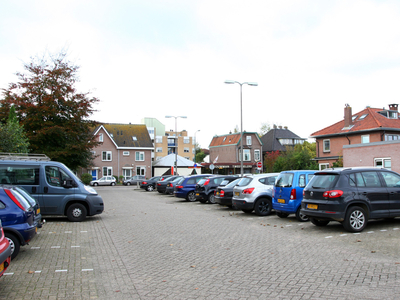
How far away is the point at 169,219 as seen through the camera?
44.4ft

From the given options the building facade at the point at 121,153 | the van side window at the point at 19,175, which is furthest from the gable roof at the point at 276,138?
the van side window at the point at 19,175

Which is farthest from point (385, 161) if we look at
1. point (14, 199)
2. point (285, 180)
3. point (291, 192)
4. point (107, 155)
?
point (107, 155)

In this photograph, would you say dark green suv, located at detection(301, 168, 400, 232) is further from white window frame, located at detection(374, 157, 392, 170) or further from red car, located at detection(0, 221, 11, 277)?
white window frame, located at detection(374, 157, 392, 170)

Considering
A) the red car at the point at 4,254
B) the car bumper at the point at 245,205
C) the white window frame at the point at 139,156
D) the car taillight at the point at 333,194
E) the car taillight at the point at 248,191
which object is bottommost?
the car bumper at the point at 245,205

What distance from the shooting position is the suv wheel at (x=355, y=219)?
31.5 ft

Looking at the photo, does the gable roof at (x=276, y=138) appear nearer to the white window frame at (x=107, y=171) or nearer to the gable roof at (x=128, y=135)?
the gable roof at (x=128, y=135)

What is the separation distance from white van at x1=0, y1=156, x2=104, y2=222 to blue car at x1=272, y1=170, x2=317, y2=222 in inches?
256

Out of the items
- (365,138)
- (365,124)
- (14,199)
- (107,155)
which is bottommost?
(14,199)

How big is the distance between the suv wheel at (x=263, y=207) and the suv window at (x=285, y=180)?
5.24 ft

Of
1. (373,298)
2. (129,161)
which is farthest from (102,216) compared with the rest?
(129,161)

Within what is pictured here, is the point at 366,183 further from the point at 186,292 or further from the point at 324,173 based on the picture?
the point at 186,292

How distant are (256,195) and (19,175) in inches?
335

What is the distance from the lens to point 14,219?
24.1ft

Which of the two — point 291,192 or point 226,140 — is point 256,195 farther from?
point 226,140
